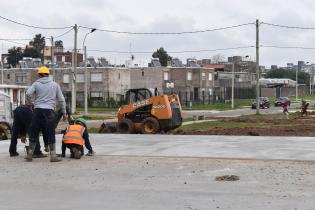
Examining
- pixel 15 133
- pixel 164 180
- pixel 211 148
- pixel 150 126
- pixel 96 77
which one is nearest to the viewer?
pixel 164 180

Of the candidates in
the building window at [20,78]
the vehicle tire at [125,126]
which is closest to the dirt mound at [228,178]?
the vehicle tire at [125,126]

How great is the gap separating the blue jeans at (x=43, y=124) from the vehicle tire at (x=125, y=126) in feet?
42.9

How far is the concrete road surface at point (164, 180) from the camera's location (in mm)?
8711

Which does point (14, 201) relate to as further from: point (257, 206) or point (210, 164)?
point (210, 164)

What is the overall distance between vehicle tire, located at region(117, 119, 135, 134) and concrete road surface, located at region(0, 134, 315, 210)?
34.1ft

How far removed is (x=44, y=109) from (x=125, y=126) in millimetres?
13484

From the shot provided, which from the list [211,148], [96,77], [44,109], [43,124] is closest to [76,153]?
[43,124]

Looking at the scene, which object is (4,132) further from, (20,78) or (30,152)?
(20,78)

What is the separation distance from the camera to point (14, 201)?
8.92 meters

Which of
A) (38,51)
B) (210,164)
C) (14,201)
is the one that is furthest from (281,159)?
(38,51)

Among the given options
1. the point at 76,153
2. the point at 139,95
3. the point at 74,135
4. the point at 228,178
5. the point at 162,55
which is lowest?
the point at 228,178

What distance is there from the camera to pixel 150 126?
85.6ft

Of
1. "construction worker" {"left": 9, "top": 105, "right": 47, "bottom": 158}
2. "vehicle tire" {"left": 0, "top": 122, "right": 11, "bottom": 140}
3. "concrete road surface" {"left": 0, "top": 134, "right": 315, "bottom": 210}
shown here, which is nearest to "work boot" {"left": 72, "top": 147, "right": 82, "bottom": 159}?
"concrete road surface" {"left": 0, "top": 134, "right": 315, "bottom": 210}

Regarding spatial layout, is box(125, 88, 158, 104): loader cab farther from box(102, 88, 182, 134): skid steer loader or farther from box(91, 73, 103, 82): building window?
box(91, 73, 103, 82): building window
